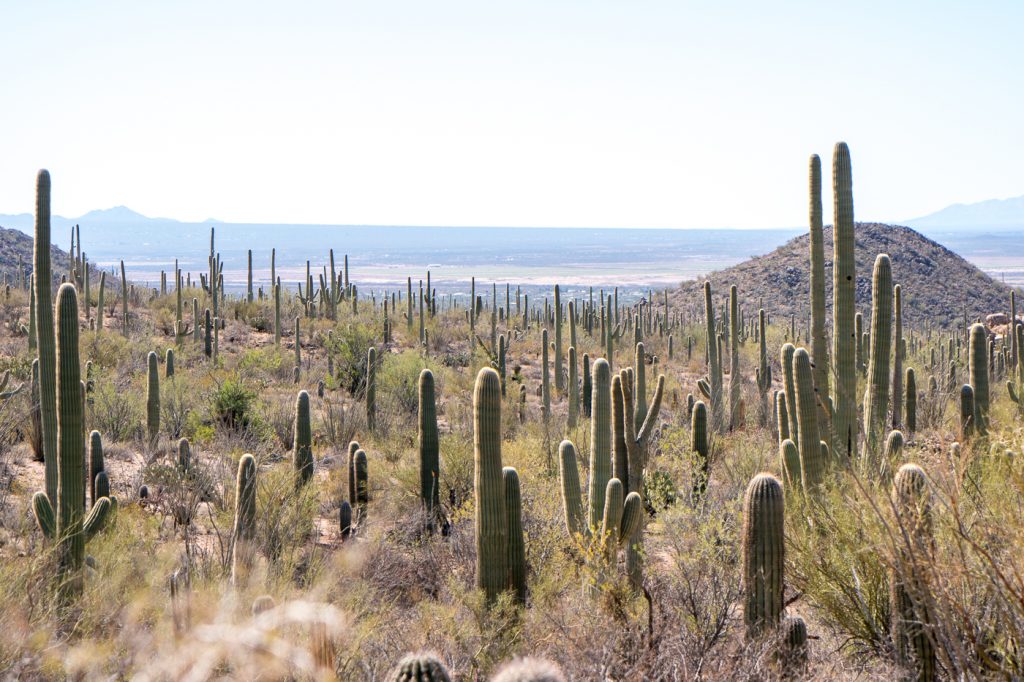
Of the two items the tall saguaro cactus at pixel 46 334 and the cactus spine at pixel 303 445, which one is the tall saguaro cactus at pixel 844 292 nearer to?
the cactus spine at pixel 303 445

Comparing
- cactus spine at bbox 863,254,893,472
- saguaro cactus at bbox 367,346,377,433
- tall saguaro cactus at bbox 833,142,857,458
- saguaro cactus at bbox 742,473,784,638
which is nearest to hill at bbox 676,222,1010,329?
saguaro cactus at bbox 367,346,377,433

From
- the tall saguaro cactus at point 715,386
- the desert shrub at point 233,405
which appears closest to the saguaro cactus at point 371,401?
the desert shrub at point 233,405

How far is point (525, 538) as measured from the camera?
979 centimetres

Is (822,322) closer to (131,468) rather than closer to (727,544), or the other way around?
(727,544)

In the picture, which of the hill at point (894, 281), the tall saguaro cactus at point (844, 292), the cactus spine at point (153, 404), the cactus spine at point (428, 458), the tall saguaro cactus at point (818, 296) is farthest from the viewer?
the hill at point (894, 281)

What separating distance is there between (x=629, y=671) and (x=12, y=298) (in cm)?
2797

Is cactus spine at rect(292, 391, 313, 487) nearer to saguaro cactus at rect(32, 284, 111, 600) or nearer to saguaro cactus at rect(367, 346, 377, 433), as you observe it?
saguaro cactus at rect(32, 284, 111, 600)

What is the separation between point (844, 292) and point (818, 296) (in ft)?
1.03

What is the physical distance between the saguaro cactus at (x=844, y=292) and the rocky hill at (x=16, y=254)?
47.7 meters

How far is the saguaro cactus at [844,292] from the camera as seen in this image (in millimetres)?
10297

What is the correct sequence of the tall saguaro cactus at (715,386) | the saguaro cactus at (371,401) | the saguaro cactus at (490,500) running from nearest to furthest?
the saguaro cactus at (490,500) < the saguaro cactus at (371,401) < the tall saguaro cactus at (715,386)

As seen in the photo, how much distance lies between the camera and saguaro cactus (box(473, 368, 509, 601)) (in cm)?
849

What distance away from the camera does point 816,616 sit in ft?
26.6

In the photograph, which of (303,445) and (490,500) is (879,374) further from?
(303,445)
